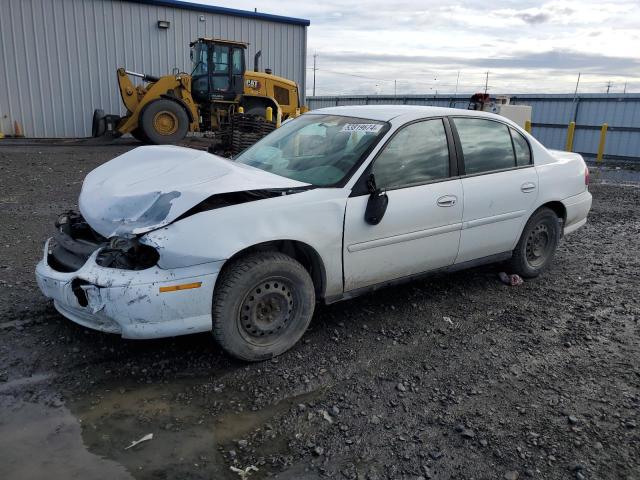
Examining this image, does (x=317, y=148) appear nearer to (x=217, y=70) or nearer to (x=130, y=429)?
(x=130, y=429)

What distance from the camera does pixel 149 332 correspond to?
3.07 meters

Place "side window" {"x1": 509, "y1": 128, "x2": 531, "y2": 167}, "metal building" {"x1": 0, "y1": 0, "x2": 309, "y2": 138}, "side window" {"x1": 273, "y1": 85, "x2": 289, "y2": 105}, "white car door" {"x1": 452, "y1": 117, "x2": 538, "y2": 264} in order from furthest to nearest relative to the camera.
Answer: "side window" {"x1": 273, "y1": 85, "x2": 289, "y2": 105}
"metal building" {"x1": 0, "y1": 0, "x2": 309, "y2": 138}
"side window" {"x1": 509, "y1": 128, "x2": 531, "y2": 167}
"white car door" {"x1": 452, "y1": 117, "x2": 538, "y2": 264}

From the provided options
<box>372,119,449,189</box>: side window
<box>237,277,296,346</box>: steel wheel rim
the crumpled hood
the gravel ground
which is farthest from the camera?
<box>372,119,449,189</box>: side window

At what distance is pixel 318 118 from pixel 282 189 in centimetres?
127

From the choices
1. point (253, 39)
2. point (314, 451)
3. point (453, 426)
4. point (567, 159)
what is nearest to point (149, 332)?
point (314, 451)

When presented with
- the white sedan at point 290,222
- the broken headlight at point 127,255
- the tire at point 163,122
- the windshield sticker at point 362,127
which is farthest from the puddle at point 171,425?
the tire at point 163,122

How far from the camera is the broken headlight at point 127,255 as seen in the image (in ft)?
10.0

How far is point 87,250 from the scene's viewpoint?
134 inches

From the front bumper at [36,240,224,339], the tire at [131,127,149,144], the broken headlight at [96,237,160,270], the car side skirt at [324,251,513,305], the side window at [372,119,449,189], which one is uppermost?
the side window at [372,119,449,189]

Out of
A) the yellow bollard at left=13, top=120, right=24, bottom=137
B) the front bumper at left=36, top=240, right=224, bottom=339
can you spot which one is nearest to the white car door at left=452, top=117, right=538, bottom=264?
the front bumper at left=36, top=240, right=224, bottom=339

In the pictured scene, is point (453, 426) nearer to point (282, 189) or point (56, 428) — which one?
point (282, 189)

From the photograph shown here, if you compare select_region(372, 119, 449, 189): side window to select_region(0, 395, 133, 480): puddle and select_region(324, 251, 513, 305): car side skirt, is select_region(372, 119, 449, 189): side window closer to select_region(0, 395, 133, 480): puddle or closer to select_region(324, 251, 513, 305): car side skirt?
select_region(324, 251, 513, 305): car side skirt

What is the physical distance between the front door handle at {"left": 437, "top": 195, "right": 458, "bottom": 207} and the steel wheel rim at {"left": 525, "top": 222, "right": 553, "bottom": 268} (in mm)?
1206

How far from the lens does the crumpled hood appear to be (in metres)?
3.16
